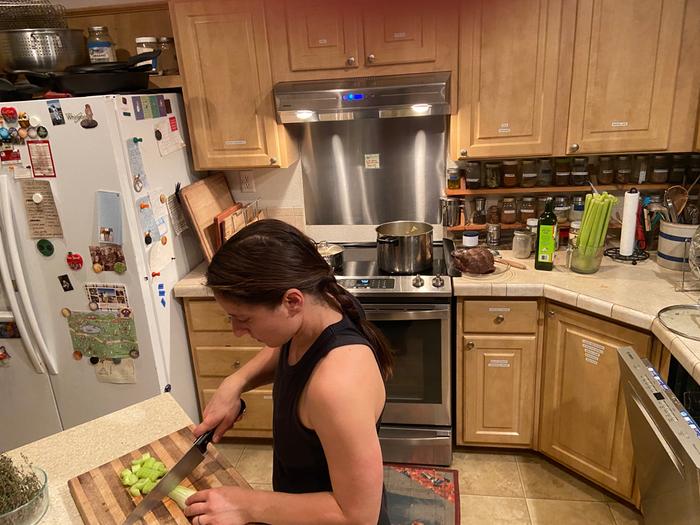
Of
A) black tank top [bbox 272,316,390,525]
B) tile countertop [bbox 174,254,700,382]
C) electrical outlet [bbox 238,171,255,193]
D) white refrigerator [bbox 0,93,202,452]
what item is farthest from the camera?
electrical outlet [bbox 238,171,255,193]

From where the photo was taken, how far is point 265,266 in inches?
39.1

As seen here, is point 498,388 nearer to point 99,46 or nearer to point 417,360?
point 417,360

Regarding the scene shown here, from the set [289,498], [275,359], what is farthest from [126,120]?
[289,498]

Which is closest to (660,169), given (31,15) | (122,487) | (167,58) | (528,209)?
(528,209)

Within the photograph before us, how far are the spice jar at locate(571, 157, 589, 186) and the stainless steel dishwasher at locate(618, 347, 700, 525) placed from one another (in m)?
1.29

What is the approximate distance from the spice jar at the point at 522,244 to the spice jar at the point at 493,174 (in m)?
0.29

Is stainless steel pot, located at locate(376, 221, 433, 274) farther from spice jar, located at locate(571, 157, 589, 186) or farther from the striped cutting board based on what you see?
the striped cutting board

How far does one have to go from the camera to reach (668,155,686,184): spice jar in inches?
101

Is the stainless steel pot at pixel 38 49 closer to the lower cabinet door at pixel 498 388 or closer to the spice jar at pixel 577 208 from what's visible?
the lower cabinet door at pixel 498 388

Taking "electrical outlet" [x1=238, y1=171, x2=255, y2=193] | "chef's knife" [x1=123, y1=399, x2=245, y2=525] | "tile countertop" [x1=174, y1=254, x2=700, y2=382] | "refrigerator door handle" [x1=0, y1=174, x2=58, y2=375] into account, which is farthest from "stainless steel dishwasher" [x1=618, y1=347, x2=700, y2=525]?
"refrigerator door handle" [x1=0, y1=174, x2=58, y2=375]

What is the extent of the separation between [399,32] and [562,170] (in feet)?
3.46

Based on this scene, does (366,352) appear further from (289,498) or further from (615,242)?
(615,242)

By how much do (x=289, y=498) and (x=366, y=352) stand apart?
1.00 ft

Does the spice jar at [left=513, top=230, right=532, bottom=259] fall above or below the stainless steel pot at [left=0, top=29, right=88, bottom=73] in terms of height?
below
